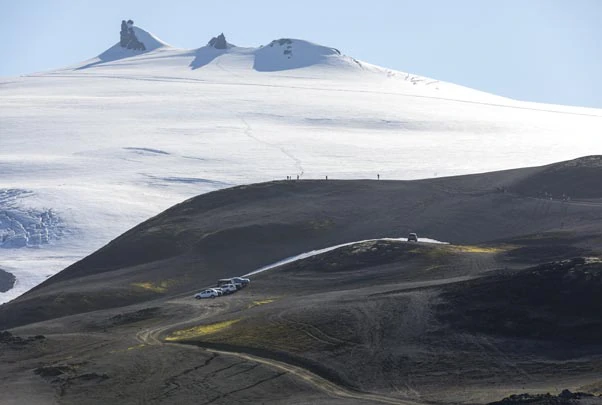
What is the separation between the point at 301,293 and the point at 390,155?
109 meters

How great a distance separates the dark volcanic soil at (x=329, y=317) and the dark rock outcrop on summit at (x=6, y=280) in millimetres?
8933

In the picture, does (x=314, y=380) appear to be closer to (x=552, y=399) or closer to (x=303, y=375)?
(x=303, y=375)

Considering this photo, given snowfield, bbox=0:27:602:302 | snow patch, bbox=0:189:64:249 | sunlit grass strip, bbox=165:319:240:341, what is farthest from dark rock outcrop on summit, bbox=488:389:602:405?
snow patch, bbox=0:189:64:249

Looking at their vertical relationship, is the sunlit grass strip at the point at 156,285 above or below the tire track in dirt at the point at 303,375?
below

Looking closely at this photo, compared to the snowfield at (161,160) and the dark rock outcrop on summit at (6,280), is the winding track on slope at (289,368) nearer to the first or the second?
the snowfield at (161,160)

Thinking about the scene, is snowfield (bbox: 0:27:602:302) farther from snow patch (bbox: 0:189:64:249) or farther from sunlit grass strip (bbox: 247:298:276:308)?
sunlit grass strip (bbox: 247:298:276:308)

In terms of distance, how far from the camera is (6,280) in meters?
93.9

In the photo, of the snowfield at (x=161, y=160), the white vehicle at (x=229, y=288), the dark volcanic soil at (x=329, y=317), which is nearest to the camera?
the dark volcanic soil at (x=329, y=317)

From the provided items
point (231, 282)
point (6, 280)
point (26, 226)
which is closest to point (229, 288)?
point (231, 282)

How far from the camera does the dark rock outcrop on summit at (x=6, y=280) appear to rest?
91.4 metres

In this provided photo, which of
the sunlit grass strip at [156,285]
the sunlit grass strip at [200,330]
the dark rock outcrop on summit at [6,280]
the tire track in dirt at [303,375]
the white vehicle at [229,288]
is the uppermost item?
the tire track in dirt at [303,375]

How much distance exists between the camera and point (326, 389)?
136 ft

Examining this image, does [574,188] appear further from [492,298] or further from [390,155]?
[390,155]

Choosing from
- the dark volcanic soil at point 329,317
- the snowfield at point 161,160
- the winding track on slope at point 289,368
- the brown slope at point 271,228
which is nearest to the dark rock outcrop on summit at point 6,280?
the snowfield at point 161,160
